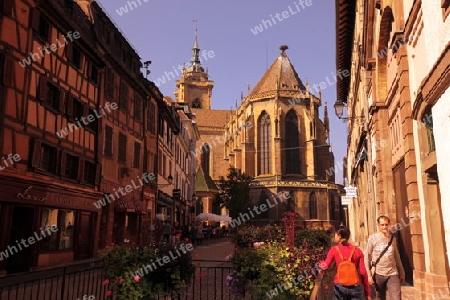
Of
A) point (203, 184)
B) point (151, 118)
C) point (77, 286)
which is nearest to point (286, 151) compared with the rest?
point (203, 184)

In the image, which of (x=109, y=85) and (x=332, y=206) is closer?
(x=109, y=85)

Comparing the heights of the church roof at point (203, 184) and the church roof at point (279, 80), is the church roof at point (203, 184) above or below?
below

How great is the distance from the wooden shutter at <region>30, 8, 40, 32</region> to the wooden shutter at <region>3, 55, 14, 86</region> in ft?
6.26

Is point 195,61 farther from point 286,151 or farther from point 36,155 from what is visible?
point 36,155

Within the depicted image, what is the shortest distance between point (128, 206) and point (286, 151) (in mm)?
43387

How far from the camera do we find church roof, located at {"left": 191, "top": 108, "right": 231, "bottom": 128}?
83.9 m

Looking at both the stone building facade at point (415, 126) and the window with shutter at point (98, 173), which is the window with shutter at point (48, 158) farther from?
the stone building facade at point (415, 126)

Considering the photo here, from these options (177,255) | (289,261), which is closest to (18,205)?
(177,255)

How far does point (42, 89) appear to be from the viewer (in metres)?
14.4

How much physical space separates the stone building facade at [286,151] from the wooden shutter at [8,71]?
4944cm

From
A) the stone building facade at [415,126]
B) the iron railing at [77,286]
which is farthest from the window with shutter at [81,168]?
the stone building facade at [415,126]

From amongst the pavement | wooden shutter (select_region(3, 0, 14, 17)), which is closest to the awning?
the pavement

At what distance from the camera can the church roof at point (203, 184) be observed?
210ft

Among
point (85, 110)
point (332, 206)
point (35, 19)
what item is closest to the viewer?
point (35, 19)
